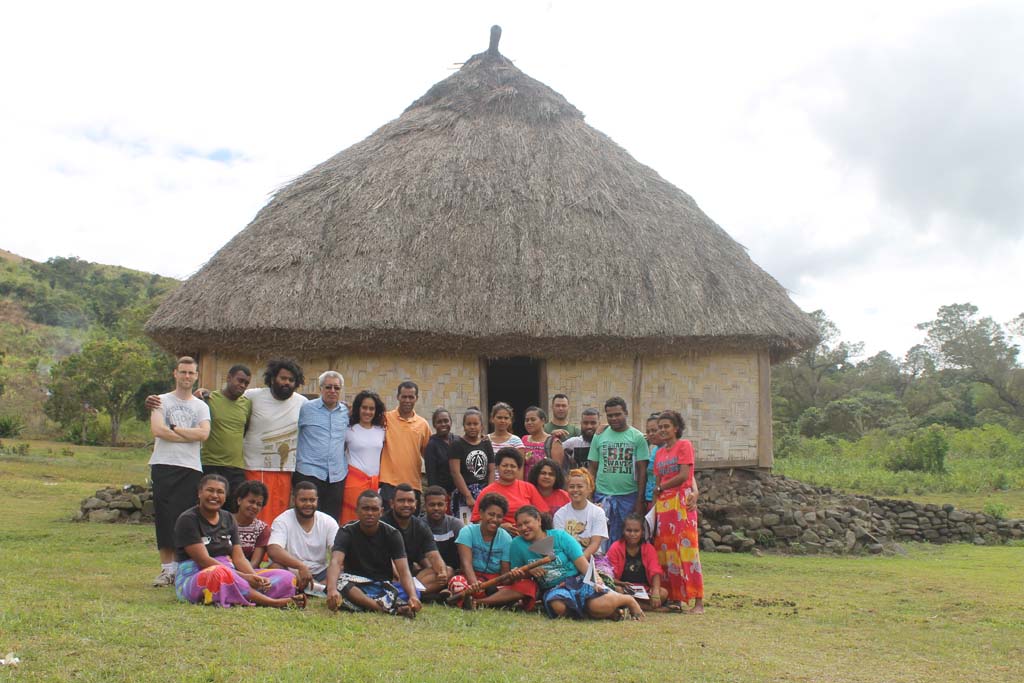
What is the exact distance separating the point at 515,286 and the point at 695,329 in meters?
2.04

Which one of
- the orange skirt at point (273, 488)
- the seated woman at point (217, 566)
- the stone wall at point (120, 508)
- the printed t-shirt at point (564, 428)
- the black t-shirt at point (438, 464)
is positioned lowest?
the stone wall at point (120, 508)

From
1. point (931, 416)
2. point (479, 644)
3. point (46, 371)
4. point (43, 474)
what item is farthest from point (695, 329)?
point (46, 371)

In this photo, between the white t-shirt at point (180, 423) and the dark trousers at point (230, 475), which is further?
the dark trousers at point (230, 475)

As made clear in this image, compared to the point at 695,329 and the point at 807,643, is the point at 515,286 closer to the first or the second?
the point at 695,329

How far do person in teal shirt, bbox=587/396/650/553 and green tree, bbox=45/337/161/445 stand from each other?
18.6 metres

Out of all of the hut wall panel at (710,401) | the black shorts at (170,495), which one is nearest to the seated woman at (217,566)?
the black shorts at (170,495)

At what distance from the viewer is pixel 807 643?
5.12 meters

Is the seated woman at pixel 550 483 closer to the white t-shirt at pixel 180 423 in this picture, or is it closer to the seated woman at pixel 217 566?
the seated woman at pixel 217 566

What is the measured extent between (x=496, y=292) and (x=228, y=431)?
4.40m

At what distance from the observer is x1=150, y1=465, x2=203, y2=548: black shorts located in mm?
5574

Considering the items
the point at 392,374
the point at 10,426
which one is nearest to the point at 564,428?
the point at 392,374

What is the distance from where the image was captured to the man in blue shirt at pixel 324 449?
6.14 m

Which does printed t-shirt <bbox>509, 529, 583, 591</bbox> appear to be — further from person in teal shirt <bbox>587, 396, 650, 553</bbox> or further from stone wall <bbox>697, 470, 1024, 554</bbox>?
stone wall <bbox>697, 470, 1024, 554</bbox>

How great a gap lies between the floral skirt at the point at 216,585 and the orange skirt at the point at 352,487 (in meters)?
1.20
